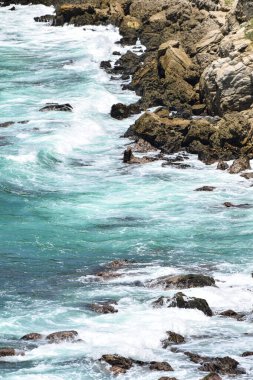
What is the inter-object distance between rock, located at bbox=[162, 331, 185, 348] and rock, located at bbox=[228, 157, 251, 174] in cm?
1708

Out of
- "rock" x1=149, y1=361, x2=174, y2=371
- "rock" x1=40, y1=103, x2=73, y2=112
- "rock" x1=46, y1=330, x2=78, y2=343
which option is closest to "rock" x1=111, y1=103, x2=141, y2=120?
"rock" x1=40, y1=103, x2=73, y2=112

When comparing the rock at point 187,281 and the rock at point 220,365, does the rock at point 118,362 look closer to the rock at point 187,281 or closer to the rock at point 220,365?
the rock at point 220,365

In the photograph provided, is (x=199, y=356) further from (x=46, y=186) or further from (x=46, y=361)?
(x=46, y=186)

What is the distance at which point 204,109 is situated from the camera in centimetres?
4744

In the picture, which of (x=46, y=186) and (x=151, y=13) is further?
(x=151, y=13)

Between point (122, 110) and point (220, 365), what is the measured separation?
2975 cm

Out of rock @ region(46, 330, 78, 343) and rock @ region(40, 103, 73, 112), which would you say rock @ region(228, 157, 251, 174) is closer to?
rock @ region(40, 103, 73, 112)

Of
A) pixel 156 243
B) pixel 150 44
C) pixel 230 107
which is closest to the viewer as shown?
pixel 156 243

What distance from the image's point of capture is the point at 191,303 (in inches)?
944

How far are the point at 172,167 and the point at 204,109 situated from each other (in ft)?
28.2

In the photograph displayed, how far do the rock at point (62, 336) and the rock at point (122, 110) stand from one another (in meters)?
28.0

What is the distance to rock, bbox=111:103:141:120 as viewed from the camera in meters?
48.7

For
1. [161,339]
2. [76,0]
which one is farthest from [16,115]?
[76,0]

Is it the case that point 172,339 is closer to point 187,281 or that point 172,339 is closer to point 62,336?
point 62,336
